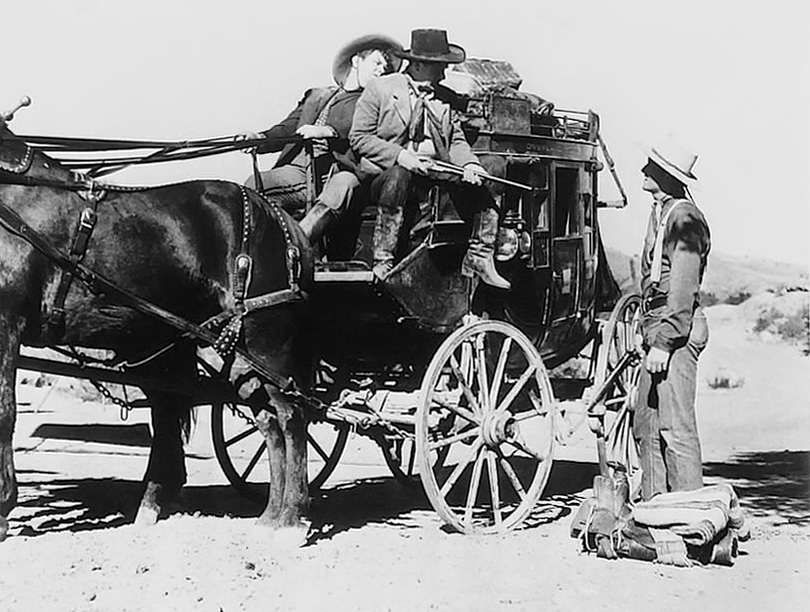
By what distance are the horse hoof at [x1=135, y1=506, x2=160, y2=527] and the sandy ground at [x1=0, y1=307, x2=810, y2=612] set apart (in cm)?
11

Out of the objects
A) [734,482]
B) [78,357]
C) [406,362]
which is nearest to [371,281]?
[406,362]

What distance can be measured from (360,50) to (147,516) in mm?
3236

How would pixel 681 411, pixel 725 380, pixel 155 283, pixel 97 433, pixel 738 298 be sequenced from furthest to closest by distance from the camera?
pixel 738 298
pixel 725 380
pixel 97 433
pixel 681 411
pixel 155 283

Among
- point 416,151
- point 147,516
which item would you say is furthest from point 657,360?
point 147,516

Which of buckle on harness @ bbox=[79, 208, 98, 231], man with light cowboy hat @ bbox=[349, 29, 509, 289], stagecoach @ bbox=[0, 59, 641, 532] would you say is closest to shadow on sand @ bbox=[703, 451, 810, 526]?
stagecoach @ bbox=[0, 59, 641, 532]

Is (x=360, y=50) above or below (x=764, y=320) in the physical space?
above

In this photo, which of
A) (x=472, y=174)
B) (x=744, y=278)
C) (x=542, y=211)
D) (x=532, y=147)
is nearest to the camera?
(x=472, y=174)

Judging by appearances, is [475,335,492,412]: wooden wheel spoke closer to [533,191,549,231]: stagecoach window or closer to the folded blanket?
[533,191,549,231]: stagecoach window

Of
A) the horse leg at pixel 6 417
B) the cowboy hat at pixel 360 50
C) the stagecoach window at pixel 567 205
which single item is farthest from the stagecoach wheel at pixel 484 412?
the horse leg at pixel 6 417

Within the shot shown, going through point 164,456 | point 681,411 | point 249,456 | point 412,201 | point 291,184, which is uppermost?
point 291,184

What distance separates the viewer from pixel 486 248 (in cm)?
740

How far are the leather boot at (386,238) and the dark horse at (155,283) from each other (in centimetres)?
41

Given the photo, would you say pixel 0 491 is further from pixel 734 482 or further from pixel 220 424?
pixel 734 482

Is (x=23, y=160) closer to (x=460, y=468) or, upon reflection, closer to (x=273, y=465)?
(x=273, y=465)
